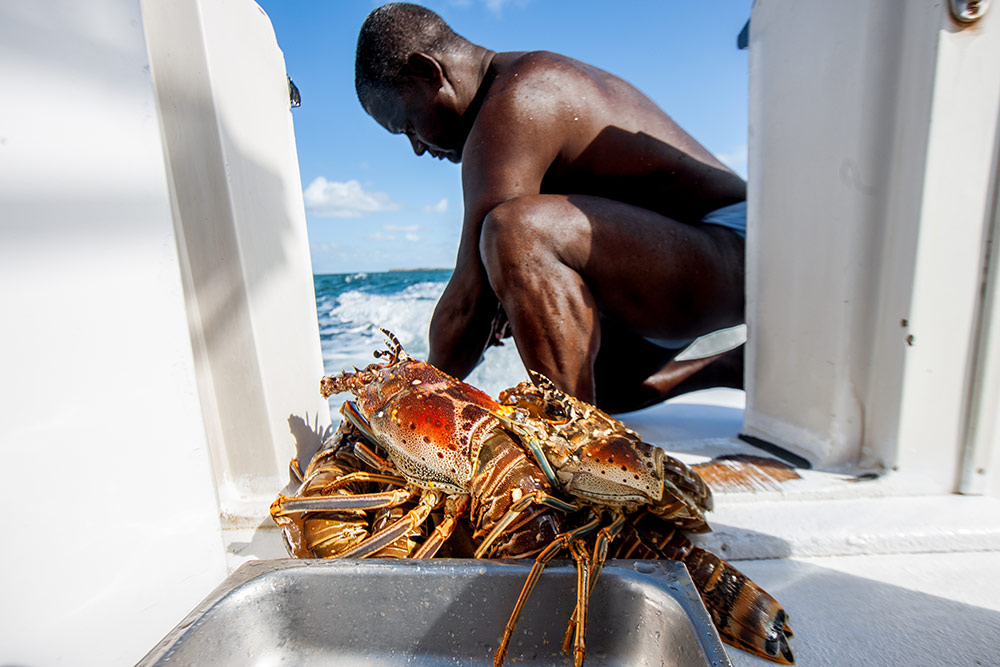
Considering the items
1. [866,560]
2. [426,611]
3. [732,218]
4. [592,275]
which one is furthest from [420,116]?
[866,560]

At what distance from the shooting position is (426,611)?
54 centimetres

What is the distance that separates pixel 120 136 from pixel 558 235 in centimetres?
94

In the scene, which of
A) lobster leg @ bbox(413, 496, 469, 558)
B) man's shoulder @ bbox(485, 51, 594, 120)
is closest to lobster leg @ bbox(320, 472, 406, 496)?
lobster leg @ bbox(413, 496, 469, 558)

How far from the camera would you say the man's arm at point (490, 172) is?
137cm

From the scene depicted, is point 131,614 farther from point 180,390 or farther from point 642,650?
point 642,650

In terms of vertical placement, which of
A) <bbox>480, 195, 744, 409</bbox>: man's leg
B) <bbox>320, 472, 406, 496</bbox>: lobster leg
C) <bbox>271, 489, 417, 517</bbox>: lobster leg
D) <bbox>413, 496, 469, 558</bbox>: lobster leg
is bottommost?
<bbox>413, 496, 469, 558</bbox>: lobster leg

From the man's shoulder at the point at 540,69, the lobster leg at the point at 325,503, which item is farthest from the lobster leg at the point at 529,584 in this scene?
the man's shoulder at the point at 540,69

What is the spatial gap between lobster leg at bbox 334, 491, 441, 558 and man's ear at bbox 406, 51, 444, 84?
4.79ft

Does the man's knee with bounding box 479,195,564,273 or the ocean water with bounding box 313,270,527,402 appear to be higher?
the man's knee with bounding box 479,195,564,273

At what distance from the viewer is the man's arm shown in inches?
53.7

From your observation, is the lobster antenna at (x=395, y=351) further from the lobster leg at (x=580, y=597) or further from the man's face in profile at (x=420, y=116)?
the man's face in profile at (x=420, y=116)

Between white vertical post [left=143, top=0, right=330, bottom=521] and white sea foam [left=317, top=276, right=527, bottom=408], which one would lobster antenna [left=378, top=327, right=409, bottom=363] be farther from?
white sea foam [left=317, top=276, right=527, bottom=408]

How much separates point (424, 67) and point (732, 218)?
3.84ft

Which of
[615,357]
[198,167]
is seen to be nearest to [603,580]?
[198,167]
